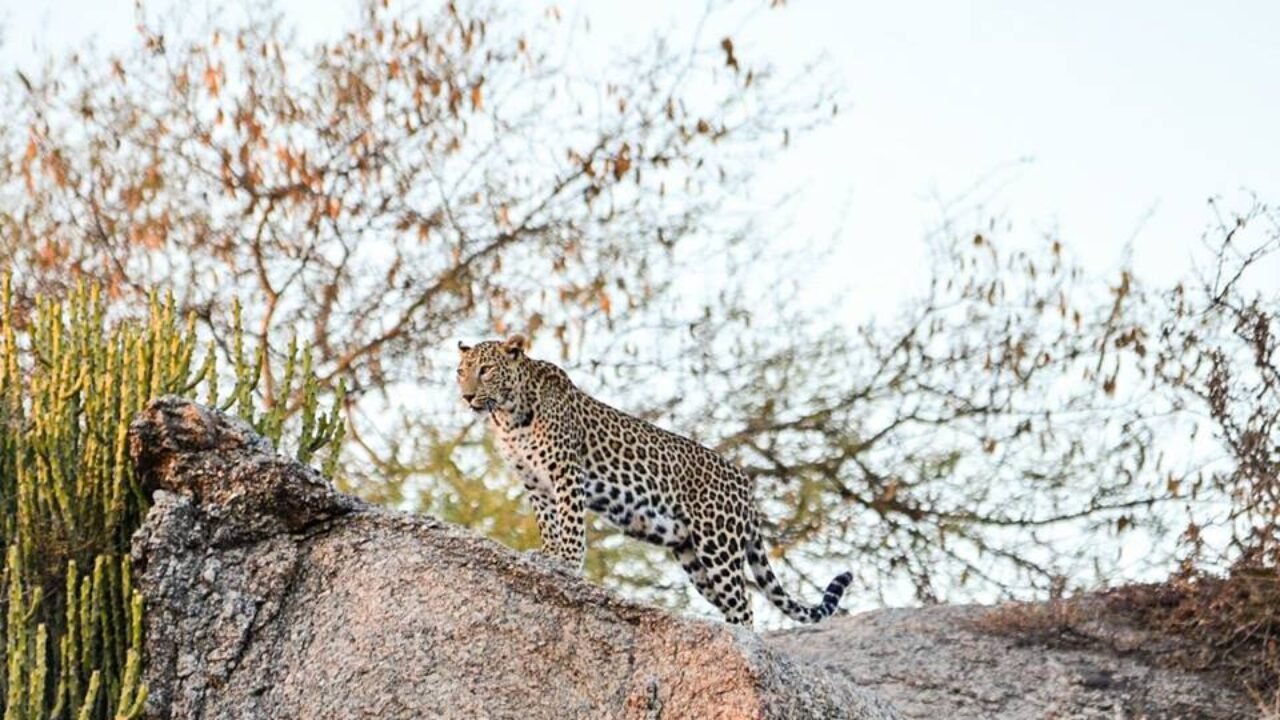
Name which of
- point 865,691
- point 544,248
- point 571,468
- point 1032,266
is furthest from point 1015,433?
point 865,691

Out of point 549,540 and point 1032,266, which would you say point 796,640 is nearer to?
point 549,540

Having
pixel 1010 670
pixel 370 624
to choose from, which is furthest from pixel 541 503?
pixel 370 624

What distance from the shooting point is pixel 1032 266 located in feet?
68.0

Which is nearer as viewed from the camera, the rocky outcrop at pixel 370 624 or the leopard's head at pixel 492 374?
the rocky outcrop at pixel 370 624

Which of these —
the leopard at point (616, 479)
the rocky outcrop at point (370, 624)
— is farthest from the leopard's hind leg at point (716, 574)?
the rocky outcrop at point (370, 624)

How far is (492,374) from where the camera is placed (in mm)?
15227

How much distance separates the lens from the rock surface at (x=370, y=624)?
8.54m

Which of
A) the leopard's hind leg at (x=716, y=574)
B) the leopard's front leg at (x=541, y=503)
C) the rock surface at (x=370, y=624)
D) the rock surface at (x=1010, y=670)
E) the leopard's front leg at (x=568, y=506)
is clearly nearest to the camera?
the rock surface at (x=370, y=624)

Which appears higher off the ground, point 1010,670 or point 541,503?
point 541,503

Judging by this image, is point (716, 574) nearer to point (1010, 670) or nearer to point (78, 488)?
point (1010, 670)

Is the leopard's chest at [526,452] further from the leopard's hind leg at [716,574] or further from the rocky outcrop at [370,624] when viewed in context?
the rocky outcrop at [370,624]

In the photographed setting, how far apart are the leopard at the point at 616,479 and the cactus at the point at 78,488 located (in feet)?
14.4

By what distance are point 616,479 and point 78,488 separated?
18.9ft

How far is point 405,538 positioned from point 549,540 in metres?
5.92
